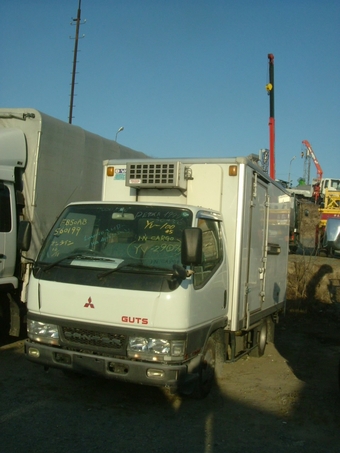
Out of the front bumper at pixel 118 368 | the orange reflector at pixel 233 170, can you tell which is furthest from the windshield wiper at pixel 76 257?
the orange reflector at pixel 233 170

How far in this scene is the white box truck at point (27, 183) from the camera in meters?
7.46

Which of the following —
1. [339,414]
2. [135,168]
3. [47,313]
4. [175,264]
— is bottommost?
[339,414]

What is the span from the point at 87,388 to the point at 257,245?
301 cm

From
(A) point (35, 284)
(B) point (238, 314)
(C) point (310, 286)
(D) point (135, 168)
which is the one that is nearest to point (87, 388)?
(A) point (35, 284)

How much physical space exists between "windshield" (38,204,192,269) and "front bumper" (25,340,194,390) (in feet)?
3.03

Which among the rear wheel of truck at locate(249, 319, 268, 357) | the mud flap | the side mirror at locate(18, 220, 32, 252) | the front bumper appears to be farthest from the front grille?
the rear wheel of truck at locate(249, 319, 268, 357)

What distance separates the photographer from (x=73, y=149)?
891 centimetres

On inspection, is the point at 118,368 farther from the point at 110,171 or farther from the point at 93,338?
the point at 110,171

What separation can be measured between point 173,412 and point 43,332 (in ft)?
5.40

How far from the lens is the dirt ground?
4645mm

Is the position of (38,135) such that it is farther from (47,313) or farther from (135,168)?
(47,313)

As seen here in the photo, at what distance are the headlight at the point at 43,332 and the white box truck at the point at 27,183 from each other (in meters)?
1.67

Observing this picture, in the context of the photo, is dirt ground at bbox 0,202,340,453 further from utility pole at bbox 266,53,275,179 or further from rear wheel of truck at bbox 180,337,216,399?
utility pole at bbox 266,53,275,179

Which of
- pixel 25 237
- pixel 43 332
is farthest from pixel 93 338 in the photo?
pixel 25 237
